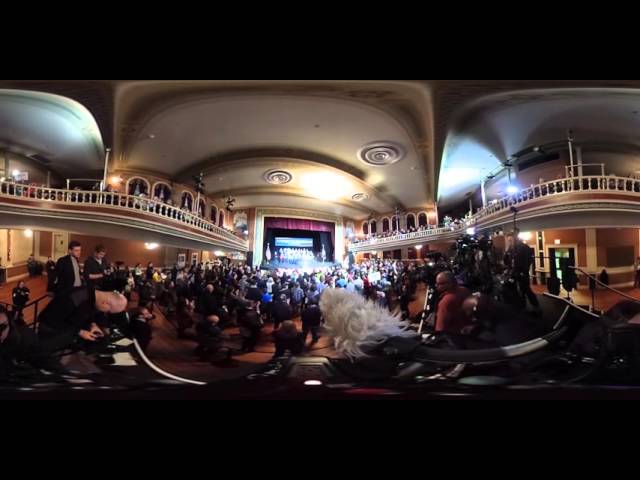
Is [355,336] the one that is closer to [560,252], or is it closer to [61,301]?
[560,252]

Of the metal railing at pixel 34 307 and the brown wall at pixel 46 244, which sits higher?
the brown wall at pixel 46 244

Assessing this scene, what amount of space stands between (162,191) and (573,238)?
8.12 ft

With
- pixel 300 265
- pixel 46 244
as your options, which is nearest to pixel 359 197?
pixel 300 265

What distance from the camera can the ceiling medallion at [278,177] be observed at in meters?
1.66

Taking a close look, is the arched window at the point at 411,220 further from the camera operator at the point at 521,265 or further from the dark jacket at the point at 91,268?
the dark jacket at the point at 91,268

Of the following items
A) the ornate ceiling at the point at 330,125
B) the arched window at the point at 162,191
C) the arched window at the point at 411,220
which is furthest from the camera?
the arched window at the point at 411,220

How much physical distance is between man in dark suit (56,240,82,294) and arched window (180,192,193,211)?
2.03 ft

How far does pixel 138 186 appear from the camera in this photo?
162cm

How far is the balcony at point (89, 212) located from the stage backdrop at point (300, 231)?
1.81ft

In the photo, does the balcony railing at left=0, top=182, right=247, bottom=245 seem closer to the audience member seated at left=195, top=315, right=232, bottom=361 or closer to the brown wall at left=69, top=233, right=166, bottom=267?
the brown wall at left=69, top=233, right=166, bottom=267

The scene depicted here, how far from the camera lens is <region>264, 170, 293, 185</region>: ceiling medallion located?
1.66 meters

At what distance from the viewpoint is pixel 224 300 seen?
62.5 inches

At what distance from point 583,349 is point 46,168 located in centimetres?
344

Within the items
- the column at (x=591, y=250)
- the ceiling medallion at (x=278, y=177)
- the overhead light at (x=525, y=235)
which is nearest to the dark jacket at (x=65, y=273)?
the ceiling medallion at (x=278, y=177)
